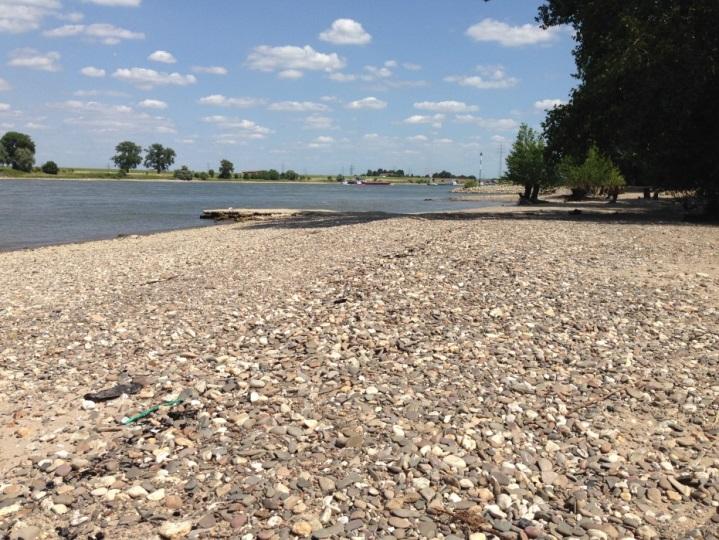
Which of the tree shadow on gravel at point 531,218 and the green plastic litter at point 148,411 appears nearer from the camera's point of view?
the green plastic litter at point 148,411

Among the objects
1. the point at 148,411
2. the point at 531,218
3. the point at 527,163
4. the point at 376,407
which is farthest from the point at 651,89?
the point at 527,163

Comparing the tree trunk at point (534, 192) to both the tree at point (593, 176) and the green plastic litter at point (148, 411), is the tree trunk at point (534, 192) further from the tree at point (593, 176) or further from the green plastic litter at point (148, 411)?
the green plastic litter at point (148, 411)

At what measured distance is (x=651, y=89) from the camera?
2453 centimetres

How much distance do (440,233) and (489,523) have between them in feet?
52.3

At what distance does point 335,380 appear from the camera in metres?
7.50

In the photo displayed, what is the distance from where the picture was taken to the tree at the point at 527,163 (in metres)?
57.7

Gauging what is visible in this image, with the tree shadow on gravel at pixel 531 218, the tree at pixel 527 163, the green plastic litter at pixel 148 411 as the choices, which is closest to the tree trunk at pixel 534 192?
the tree at pixel 527 163

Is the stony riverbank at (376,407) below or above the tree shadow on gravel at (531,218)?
below

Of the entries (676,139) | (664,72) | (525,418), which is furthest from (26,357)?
(676,139)

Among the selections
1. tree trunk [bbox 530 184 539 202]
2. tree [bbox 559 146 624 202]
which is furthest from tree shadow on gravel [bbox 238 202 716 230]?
tree trunk [bbox 530 184 539 202]

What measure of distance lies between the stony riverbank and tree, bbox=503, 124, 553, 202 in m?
46.5

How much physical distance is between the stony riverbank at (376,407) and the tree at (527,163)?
46536mm

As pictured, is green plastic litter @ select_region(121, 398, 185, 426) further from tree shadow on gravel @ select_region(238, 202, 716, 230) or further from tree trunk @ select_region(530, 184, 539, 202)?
tree trunk @ select_region(530, 184, 539, 202)

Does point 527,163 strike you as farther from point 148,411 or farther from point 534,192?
point 148,411
